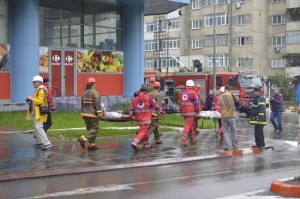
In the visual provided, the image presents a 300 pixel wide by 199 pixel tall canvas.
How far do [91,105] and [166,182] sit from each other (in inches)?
170

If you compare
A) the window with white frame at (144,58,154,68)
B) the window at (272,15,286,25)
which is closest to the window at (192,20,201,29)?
the window with white frame at (144,58,154,68)

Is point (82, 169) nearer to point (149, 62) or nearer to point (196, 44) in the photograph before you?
point (196, 44)

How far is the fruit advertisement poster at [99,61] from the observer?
26002 mm

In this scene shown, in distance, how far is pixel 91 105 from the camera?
13.2m

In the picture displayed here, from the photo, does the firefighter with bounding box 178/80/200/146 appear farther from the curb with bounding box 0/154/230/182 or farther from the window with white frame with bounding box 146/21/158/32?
the window with white frame with bounding box 146/21/158/32

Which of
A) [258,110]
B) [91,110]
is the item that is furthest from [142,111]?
[258,110]

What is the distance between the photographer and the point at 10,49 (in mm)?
22953

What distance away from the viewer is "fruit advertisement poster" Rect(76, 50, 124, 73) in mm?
26002

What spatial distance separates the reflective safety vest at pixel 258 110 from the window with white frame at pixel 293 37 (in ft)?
151

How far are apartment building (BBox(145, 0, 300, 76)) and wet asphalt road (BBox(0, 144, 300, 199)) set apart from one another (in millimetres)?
48249

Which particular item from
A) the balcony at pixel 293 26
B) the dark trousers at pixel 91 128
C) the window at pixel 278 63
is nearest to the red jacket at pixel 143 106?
the dark trousers at pixel 91 128

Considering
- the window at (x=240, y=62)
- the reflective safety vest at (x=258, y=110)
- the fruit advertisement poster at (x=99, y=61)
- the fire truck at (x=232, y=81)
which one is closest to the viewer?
the reflective safety vest at (x=258, y=110)

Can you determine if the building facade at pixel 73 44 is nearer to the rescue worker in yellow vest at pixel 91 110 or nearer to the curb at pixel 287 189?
the rescue worker in yellow vest at pixel 91 110

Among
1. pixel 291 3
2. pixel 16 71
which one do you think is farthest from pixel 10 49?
pixel 291 3
